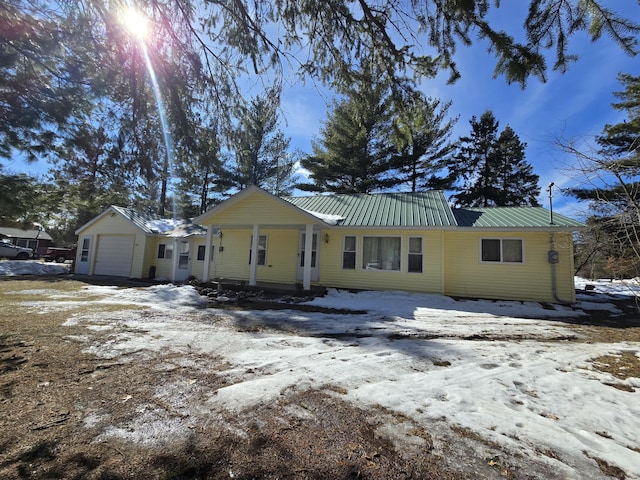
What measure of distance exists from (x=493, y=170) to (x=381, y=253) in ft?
64.4

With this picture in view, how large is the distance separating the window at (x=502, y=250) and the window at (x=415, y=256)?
2250 millimetres

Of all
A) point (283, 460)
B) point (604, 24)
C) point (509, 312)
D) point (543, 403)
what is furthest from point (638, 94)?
point (283, 460)

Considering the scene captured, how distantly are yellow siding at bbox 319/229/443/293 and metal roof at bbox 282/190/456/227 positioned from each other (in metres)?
0.41

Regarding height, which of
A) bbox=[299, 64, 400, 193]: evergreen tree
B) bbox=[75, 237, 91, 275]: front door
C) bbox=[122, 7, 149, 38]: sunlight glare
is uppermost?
bbox=[299, 64, 400, 193]: evergreen tree

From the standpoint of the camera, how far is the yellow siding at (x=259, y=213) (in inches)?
458

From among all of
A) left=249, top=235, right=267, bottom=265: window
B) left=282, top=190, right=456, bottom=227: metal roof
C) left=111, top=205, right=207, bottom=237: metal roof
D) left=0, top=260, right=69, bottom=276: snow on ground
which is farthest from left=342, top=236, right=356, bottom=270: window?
left=0, top=260, right=69, bottom=276: snow on ground

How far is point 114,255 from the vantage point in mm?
17734

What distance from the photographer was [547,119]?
5.78m

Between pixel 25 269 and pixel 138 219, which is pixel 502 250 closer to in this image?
pixel 138 219

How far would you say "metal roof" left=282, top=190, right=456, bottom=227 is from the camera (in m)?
11.5

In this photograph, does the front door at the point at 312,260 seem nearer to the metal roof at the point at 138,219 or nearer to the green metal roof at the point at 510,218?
the green metal roof at the point at 510,218

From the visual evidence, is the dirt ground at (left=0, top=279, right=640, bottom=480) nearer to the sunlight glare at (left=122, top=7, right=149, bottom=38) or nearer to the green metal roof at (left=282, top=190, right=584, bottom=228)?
the sunlight glare at (left=122, top=7, right=149, bottom=38)

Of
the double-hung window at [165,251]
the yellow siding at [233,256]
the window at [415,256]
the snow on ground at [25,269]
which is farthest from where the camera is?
the double-hung window at [165,251]

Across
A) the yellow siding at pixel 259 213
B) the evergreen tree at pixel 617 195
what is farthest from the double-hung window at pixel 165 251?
the evergreen tree at pixel 617 195
